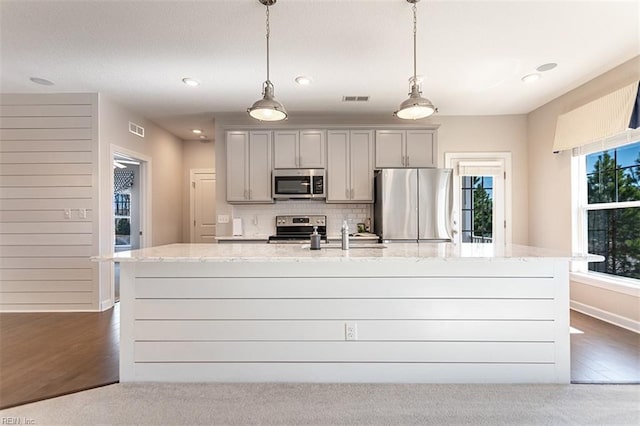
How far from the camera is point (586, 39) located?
9.04ft

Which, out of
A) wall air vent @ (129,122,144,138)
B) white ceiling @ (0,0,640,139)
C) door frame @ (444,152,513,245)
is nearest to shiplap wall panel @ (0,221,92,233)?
wall air vent @ (129,122,144,138)

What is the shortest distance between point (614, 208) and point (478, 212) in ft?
5.33

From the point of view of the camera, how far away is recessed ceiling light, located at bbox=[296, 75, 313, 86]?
3.46 meters

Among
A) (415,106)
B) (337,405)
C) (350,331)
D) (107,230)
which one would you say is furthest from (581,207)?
(107,230)

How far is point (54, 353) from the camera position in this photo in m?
2.70

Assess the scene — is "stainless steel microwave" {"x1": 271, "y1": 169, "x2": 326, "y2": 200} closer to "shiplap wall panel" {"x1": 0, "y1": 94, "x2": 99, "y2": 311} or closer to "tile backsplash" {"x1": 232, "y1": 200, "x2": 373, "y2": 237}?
"tile backsplash" {"x1": 232, "y1": 200, "x2": 373, "y2": 237}

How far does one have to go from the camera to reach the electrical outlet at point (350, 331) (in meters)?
2.19

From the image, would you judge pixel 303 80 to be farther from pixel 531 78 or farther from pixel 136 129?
pixel 136 129

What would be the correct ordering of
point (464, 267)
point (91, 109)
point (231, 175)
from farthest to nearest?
point (231, 175) < point (91, 109) < point (464, 267)

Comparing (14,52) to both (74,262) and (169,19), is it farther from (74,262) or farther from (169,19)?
(74,262)

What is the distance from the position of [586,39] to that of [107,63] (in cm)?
436

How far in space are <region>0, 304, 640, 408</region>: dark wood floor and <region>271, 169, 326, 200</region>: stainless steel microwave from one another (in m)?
2.46

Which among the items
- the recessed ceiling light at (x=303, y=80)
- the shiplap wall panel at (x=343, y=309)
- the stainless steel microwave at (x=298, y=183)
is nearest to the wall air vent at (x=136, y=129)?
the stainless steel microwave at (x=298, y=183)

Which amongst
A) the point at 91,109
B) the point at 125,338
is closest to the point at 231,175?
the point at 91,109
